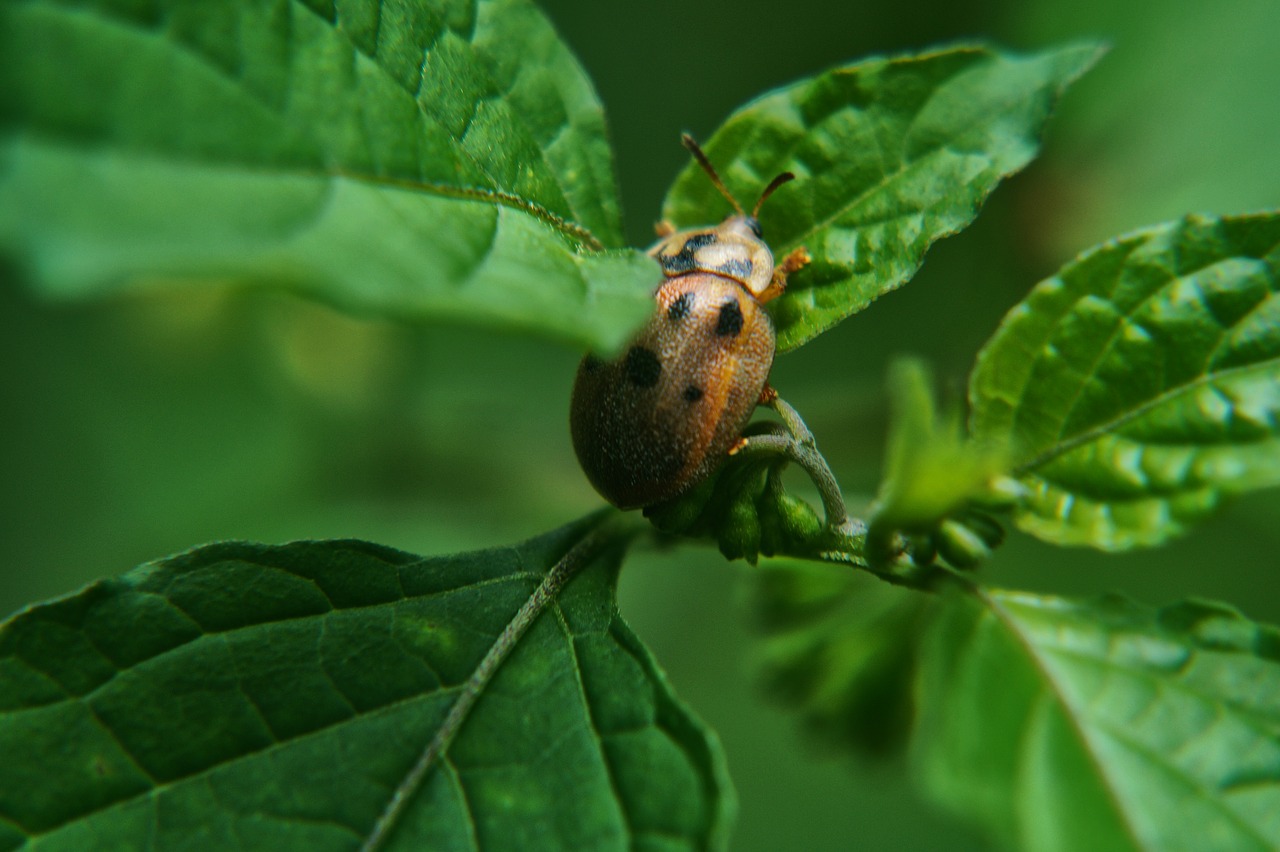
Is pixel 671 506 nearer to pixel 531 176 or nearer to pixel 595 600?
pixel 595 600

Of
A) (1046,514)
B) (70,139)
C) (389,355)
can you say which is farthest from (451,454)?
(70,139)

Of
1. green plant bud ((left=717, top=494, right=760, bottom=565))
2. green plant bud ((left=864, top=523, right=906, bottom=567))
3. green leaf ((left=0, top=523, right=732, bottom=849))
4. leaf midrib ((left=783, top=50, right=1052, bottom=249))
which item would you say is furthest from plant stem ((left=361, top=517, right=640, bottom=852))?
leaf midrib ((left=783, top=50, right=1052, bottom=249))

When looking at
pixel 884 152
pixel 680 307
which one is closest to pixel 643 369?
pixel 680 307

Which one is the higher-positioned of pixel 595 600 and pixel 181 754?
pixel 595 600

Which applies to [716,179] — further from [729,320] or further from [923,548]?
[923,548]

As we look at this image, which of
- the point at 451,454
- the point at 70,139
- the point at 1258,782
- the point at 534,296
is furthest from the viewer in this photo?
the point at 451,454

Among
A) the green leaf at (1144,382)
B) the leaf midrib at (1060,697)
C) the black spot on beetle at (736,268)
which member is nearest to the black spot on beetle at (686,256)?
the black spot on beetle at (736,268)

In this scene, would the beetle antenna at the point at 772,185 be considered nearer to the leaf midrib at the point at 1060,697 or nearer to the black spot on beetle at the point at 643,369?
the black spot on beetle at the point at 643,369
